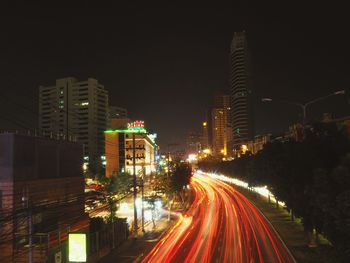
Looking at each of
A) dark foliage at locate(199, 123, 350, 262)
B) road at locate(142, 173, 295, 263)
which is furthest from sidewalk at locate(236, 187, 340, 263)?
dark foliage at locate(199, 123, 350, 262)

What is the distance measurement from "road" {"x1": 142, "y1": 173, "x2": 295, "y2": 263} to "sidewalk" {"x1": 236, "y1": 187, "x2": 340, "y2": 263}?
2.53 feet

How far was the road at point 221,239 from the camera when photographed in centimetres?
3170

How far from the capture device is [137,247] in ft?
118

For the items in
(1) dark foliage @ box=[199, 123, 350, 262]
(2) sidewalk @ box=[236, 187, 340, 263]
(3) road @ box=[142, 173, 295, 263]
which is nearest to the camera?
(1) dark foliage @ box=[199, 123, 350, 262]

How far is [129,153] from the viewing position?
138m

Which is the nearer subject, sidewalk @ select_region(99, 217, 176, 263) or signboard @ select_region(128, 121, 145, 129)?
sidewalk @ select_region(99, 217, 176, 263)

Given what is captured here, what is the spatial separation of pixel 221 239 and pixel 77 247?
18975mm

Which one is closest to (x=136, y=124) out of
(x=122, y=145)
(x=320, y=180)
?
(x=122, y=145)

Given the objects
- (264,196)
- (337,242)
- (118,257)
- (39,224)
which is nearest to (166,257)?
(118,257)

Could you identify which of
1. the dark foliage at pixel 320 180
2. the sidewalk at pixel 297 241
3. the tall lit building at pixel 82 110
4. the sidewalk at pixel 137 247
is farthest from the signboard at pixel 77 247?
the tall lit building at pixel 82 110

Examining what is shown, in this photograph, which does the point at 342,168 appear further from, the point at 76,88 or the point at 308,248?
the point at 76,88

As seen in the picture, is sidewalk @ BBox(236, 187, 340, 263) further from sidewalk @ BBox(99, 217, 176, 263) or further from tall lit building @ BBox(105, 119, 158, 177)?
tall lit building @ BBox(105, 119, 158, 177)

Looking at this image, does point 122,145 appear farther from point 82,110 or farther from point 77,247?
point 77,247

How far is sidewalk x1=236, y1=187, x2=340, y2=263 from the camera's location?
29.5 m
